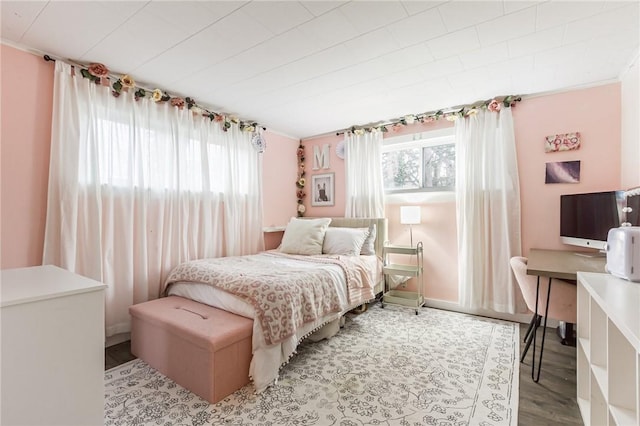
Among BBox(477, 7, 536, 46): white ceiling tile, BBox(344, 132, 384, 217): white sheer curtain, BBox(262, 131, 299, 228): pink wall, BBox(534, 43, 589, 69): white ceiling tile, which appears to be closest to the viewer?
BBox(477, 7, 536, 46): white ceiling tile

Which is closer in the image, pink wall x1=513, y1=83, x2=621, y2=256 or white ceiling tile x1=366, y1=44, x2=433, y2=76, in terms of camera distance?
white ceiling tile x1=366, y1=44, x2=433, y2=76

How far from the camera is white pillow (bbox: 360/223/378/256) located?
3547mm

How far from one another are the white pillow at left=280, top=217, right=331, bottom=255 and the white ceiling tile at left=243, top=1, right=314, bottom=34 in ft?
7.54

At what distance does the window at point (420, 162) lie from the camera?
11.7 feet

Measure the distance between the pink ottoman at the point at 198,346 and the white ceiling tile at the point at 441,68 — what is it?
250 cm

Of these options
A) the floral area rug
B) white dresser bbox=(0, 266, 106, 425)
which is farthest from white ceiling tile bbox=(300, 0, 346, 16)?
the floral area rug

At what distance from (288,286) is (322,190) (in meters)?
2.58

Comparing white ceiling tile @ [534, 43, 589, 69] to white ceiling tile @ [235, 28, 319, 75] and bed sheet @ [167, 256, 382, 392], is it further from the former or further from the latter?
bed sheet @ [167, 256, 382, 392]

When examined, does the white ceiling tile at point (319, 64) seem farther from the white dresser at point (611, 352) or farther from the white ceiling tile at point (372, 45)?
the white dresser at point (611, 352)

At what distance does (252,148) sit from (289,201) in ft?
3.53

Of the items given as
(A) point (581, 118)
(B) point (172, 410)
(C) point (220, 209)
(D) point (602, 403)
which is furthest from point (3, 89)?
(A) point (581, 118)

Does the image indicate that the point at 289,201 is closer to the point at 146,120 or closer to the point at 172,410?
the point at 146,120

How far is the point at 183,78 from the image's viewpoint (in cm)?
264

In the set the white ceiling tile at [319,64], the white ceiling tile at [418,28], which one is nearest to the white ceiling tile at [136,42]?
the white ceiling tile at [319,64]
